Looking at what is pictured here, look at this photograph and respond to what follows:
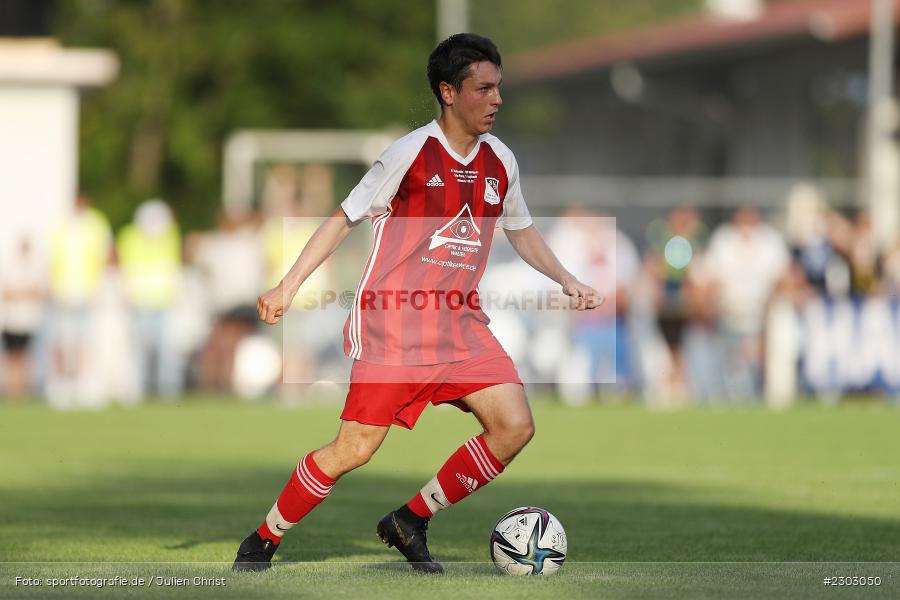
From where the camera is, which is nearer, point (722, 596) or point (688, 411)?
point (722, 596)

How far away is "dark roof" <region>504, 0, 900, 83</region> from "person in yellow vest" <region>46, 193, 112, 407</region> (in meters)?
11.9

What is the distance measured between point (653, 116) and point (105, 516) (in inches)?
1019

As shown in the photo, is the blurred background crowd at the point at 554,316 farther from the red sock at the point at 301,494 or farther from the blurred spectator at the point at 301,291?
the red sock at the point at 301,494

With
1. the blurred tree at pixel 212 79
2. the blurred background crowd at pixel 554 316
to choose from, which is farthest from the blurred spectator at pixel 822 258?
the blurred tree at pixel 212 79

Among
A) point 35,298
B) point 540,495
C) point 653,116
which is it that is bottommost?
point 540,495

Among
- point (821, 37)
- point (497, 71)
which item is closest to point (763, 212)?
point (821, 37)

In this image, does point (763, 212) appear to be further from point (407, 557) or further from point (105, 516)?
point (407, 557)

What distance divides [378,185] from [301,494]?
1209 millimetres

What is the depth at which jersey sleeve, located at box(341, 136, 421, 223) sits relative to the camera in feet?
22.1

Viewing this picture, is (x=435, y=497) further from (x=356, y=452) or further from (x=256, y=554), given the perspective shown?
(x=256, y=554)

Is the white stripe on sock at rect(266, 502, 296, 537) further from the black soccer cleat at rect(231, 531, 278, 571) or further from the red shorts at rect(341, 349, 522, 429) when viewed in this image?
the red shorts at rect(341, 349, 522, 429)

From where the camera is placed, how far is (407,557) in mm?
7082

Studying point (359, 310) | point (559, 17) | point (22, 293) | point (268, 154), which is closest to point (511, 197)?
point (359, 310)

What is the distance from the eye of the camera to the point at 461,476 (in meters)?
6.99
